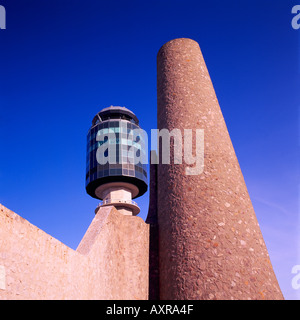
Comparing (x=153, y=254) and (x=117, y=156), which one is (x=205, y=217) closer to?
(x=153, y=254)

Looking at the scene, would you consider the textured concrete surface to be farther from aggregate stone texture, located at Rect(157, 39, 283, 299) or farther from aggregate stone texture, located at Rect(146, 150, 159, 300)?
aggregate stone texture, located at Rect(157, 39, 283, 299)

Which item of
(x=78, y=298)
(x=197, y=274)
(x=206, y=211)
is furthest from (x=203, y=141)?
(x=78, y=298)

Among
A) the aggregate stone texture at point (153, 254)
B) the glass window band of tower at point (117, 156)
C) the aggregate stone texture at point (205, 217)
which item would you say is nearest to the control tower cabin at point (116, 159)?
the glass window band of tower at point (117, 156)

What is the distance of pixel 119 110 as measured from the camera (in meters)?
44.4

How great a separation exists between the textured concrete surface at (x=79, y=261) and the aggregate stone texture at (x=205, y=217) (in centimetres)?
62

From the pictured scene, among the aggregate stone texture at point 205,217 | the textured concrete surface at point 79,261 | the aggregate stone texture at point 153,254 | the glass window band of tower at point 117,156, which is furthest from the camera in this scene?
the glass window band of tower at point 117,156

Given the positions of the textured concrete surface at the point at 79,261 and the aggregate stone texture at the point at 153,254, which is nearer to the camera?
the textured concrete surface at the point at 79,261

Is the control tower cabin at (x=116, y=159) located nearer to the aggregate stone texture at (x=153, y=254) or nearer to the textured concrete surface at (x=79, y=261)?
the aggregate stone texture at (x=153, y=254)

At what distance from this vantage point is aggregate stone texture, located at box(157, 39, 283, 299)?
555 centimetres

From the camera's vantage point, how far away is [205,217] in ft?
20.2

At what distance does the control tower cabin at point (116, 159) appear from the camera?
4047cm
